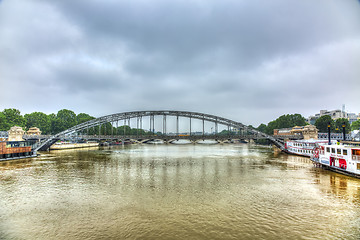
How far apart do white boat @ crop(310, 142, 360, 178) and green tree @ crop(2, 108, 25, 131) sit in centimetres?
9811

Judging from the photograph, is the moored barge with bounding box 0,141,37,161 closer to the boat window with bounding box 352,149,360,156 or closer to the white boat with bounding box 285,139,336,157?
the boat window with bounding box 352,149,360,156

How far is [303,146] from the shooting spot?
49.7 meters

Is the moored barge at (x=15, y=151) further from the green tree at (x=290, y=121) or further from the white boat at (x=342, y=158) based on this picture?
the green tree at (x=290, y=121)

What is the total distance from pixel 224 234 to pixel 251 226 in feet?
6.45

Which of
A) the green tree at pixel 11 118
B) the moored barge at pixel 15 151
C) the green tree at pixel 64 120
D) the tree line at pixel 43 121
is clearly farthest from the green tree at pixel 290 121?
the green tree at pixel 11 118

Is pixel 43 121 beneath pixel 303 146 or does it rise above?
above

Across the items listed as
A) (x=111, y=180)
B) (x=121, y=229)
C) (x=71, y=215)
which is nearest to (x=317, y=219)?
(x=121, y=229)

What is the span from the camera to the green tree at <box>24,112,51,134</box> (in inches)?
3617

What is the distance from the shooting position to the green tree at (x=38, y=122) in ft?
301

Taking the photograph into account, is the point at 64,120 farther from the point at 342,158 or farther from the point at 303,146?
the point at 342,158

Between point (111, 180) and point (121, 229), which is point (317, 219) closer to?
point (121, 229)

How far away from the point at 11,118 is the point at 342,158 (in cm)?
10268

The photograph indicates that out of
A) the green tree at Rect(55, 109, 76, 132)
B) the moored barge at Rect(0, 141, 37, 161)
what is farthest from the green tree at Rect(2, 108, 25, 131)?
the moored barge at Rect(0, 141, 37, 161)

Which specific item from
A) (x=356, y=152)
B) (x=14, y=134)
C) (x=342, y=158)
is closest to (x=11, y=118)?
(x=14, y=134)
